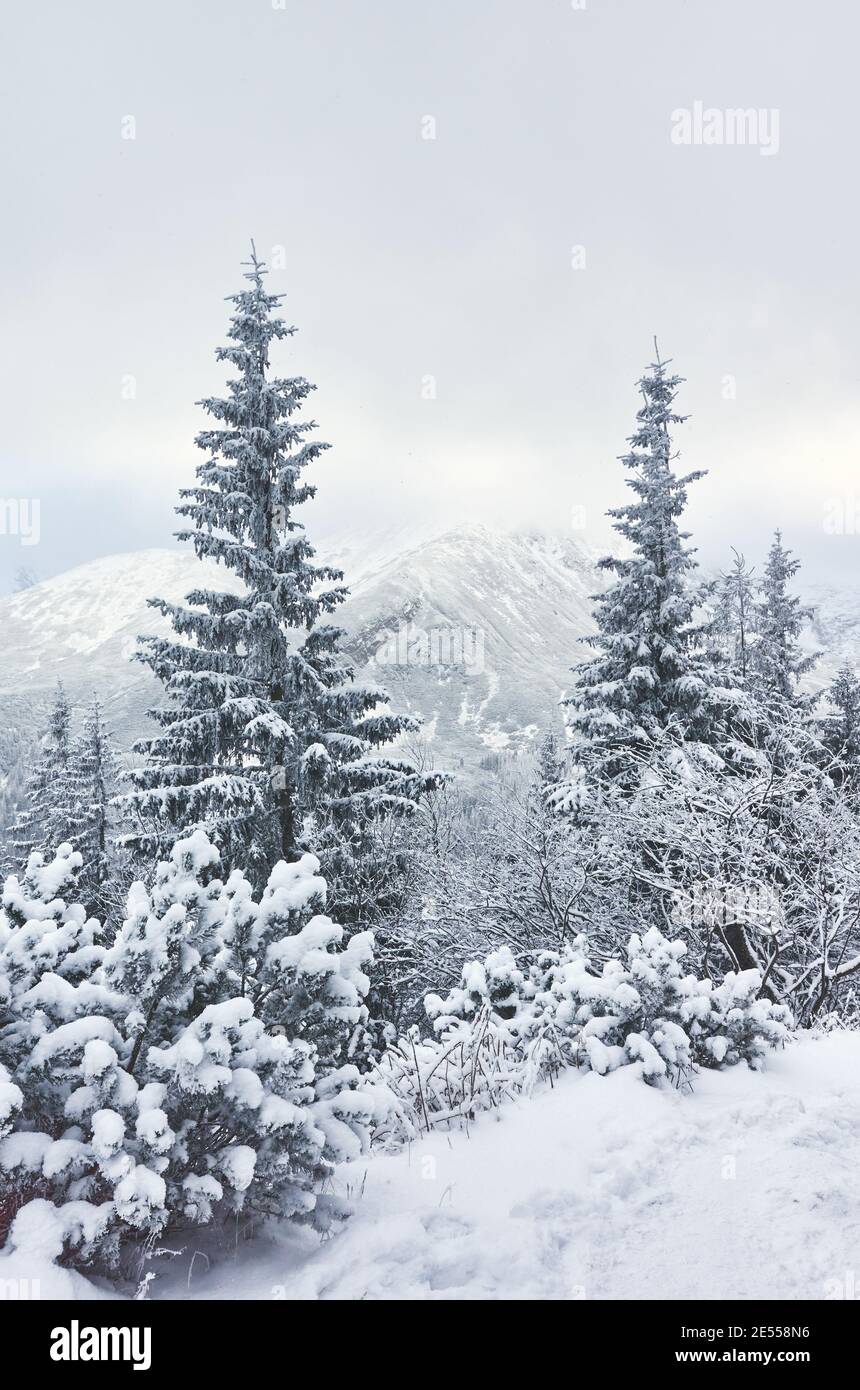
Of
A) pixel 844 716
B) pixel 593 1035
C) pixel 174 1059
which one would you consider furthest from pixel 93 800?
pixel 844 716

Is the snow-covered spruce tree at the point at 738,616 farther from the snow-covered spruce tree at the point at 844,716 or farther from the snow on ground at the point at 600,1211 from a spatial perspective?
the snow on ground at the point at 600,1211

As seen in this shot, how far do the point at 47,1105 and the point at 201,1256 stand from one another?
894mm

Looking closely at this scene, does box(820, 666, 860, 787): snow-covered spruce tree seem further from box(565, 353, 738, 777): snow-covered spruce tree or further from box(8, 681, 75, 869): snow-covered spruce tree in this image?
box(8, 681, 75, 869): snow-covered spruce tree

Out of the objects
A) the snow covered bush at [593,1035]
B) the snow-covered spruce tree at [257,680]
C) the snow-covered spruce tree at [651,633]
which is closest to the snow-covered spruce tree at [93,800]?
the snow-covered spruce tree at [257,680]

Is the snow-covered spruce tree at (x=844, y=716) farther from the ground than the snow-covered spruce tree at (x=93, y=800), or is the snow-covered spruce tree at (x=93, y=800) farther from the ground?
the snow-covered spruce tree at (x=844, y=716)

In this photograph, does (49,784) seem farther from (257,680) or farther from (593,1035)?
(593,1035)

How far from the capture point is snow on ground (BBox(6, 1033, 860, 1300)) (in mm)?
2654

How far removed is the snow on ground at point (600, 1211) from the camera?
2654mm

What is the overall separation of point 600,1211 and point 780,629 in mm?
24656

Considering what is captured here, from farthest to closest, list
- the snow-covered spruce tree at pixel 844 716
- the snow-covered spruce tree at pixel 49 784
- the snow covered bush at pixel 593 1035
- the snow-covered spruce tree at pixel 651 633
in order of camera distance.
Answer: the snow-covered spruce tree at pixel 49 784, the snow-covered spruce tree at pixel 844 716, the snow-covered spruce tree at pixel 651 633, the snow covered bush at pixel 593 1035

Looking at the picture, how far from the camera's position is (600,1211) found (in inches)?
123

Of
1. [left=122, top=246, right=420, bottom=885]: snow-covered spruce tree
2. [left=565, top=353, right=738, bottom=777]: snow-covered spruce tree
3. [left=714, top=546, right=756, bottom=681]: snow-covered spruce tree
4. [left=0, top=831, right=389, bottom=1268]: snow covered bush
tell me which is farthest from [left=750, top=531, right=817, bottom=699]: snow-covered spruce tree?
[left=0, top=831, right=389, bottom=1268]: snow covered bush

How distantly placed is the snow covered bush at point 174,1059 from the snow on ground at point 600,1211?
0.85 feet
